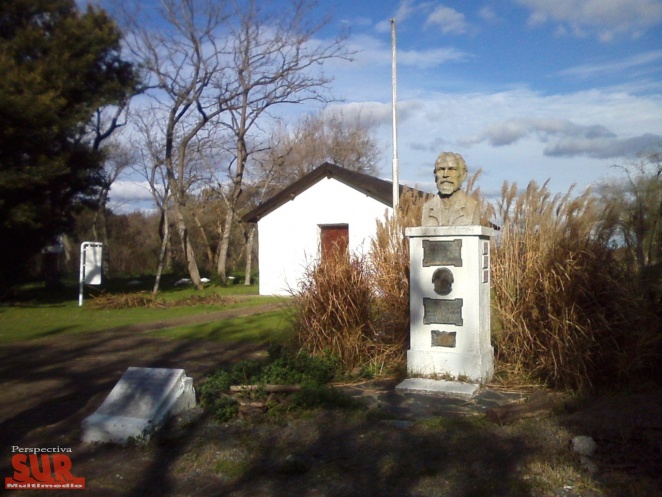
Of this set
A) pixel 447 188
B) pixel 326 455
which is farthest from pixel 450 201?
pixel 326 455

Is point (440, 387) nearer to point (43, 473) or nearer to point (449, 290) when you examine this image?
point (449, 290)

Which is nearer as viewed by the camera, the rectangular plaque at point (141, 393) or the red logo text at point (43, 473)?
the red logo text at point (43, 473)

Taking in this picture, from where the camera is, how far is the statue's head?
816 cm

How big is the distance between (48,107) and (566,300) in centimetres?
1511

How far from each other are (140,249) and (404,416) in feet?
125

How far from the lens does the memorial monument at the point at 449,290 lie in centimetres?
781

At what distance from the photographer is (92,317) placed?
1723cm

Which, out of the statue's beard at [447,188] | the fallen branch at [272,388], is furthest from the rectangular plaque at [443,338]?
the fallen branch at [272,388]

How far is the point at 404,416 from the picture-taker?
6.52 metres

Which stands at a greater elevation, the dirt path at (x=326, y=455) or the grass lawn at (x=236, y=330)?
the grass lawn at (x=236, y=330)

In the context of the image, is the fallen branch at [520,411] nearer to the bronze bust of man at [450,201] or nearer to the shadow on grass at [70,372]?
the bronze bust of man at [450,201]

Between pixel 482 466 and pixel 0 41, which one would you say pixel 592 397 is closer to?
pixel 482 466

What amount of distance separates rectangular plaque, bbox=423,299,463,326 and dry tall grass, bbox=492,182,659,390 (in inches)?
23.3

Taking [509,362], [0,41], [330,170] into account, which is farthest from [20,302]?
[509,362]
